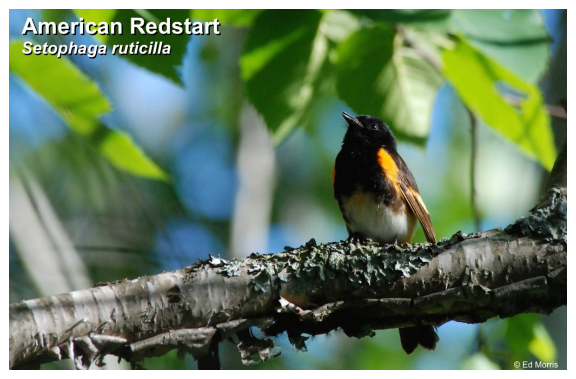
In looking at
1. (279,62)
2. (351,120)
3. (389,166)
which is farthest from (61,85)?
(351,120)

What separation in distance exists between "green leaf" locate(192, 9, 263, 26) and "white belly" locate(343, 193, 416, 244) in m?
2.36

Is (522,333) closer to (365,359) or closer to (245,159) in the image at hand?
(245,159)

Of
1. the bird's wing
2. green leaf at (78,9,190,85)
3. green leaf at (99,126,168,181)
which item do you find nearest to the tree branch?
green leaf at (99,126,168,181)

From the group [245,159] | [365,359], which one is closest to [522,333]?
[245,159]

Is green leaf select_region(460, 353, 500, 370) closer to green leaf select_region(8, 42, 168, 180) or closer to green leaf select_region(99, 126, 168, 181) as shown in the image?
green leaf select_region(99, 126, 168, 181)

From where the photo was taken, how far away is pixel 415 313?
281cm

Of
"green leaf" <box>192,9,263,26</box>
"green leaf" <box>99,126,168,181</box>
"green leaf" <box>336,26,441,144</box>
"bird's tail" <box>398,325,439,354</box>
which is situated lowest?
"bird's tail" <box>398,325,439,354</box>

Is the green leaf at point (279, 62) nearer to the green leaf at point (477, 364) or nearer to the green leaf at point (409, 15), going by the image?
the green leaf at point (409, 15)

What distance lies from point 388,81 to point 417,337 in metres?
1.83

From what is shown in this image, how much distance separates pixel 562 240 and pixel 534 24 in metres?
1.12

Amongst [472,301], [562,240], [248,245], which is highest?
[248,245]

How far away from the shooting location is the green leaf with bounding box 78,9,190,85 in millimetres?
2639

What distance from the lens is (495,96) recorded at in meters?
2.76

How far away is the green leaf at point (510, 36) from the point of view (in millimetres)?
2672
